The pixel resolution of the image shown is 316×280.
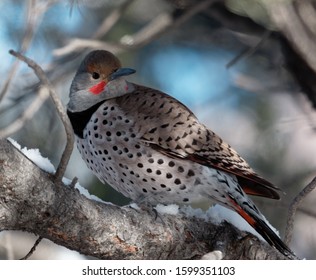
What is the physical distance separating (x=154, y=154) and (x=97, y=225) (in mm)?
568

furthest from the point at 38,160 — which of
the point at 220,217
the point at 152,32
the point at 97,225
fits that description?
the point at 152,32

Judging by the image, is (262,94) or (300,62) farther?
(262,94)

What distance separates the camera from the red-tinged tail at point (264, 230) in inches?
70.4

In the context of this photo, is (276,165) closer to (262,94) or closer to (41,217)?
(262,94)

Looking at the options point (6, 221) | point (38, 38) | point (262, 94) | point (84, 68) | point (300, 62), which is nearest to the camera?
point (6, 221)

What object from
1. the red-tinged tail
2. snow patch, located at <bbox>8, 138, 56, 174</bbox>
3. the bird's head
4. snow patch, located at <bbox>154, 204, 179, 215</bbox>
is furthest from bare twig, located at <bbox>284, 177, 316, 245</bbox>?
the bird's head

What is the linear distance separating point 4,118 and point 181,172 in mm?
850

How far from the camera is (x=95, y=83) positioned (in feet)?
7.33

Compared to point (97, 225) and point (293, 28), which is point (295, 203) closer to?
point (97, 225)

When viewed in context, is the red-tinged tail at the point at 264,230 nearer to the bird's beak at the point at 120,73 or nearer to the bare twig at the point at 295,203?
the bare twig at the point at 295,203

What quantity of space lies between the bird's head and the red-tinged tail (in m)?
0.57

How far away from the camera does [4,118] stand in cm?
257

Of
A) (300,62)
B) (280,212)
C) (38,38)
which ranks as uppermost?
(38,38)

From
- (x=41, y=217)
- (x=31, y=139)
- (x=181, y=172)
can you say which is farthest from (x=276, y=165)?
(x=41, y=217)
